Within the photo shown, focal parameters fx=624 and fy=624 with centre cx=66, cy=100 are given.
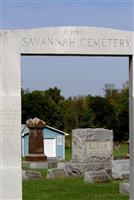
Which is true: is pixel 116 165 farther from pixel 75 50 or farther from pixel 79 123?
pixel 79 123

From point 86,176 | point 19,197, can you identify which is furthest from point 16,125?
point 86,176

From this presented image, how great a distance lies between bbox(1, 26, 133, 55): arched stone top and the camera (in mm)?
8680

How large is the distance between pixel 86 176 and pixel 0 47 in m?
8.69

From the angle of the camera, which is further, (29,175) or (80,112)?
(80,112)

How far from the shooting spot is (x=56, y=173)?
63.3 ft

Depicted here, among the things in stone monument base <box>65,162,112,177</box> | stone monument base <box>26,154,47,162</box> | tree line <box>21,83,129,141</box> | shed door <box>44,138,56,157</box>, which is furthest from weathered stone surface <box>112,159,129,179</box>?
tree line <box>21,83,129,141</box>

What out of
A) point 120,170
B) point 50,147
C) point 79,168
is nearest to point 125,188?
point 120,170

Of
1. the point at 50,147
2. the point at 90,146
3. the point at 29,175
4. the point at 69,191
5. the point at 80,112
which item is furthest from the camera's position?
the point at 80,112

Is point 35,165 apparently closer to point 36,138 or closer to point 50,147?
point 36,138

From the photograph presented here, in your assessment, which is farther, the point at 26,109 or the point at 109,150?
the point at 26,109

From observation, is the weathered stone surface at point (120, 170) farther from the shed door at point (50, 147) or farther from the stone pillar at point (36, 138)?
the shed door at point (50, 147)

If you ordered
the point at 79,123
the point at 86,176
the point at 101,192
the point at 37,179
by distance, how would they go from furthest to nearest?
the point at 79,123, the point at 37,179, the point at 86,176, the point at 101,192

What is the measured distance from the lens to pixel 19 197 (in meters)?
8.88

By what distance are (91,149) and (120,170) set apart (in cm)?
359
